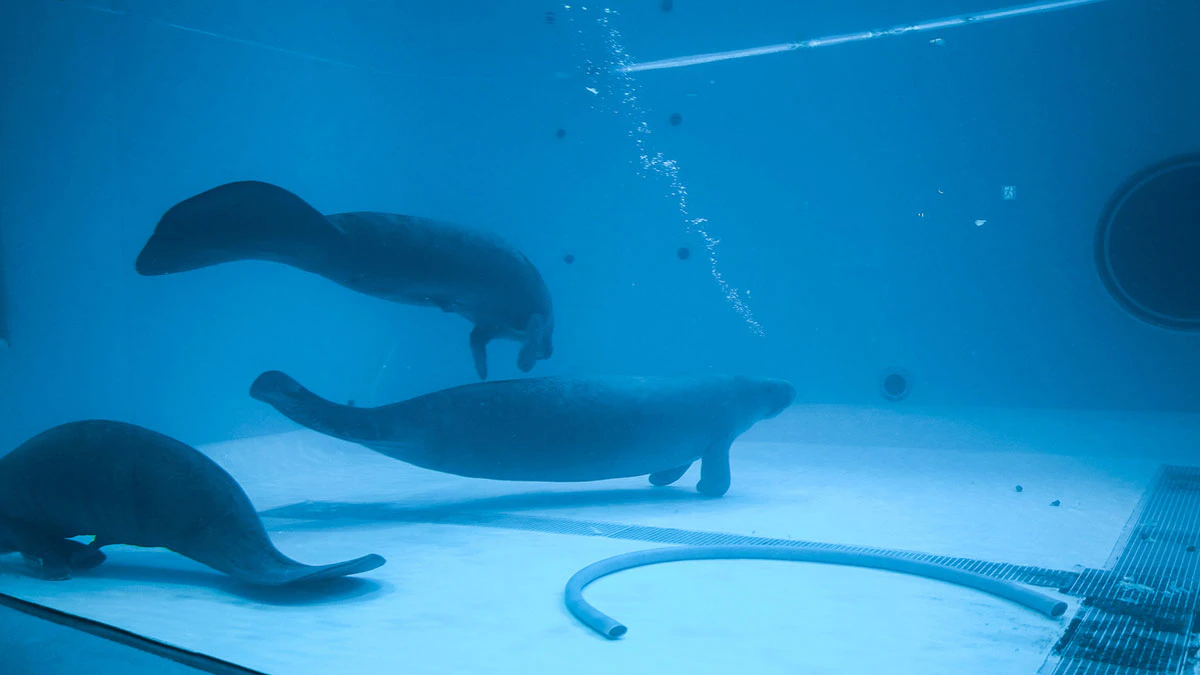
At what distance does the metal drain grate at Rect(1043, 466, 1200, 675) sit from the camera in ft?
9.20

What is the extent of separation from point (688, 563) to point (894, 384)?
5.56 m

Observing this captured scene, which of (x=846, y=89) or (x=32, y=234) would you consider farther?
(x=846, y=89)

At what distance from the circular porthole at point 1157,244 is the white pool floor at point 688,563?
3.34 feet

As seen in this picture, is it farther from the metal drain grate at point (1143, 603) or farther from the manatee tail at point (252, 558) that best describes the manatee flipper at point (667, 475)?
the manatee tail at point (252, 558)

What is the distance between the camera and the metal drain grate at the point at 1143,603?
2.80 meters

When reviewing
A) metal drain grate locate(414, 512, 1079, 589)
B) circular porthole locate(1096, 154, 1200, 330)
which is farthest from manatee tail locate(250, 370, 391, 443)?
circular porthole locate(1096, 154, 1200, 330)

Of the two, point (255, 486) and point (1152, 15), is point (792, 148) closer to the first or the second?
point (1152, 15)

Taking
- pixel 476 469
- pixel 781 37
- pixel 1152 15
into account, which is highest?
pixel 781 37

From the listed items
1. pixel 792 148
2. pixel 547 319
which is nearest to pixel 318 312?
pixel 547 319

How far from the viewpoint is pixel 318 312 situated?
1017 centimetres

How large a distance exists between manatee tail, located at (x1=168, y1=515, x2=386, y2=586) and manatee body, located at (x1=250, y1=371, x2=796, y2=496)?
1824 mm

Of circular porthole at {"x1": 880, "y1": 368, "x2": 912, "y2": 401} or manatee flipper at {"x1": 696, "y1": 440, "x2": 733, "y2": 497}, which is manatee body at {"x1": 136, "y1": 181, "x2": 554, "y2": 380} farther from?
circular porthole at {"x1": 880, "y1": 368, "x2": 912, "y2": 401}

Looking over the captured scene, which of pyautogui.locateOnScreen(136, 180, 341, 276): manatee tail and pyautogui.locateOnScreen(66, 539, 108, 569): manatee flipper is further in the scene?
pyautogui.locateOnScreen(136, 180, 341, 276): manatee tail

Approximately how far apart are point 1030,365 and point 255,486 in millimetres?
7584
